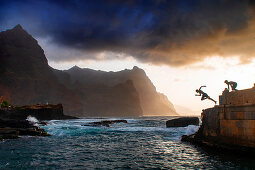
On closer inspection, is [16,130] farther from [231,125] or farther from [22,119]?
[22,119]

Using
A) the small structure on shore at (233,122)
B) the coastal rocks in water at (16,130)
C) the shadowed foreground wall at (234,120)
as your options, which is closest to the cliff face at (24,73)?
the coastal rocks in water at (16,130)

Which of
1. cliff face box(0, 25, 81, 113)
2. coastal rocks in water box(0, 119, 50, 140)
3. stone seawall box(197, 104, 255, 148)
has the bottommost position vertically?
coastal rocks in water box(0, 119, 50, 140)

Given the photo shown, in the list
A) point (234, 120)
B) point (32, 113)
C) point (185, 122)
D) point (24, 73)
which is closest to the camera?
point (234, 120)

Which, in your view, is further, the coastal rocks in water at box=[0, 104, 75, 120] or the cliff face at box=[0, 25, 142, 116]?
the cliff face at box=[0, 25, 142, 116]

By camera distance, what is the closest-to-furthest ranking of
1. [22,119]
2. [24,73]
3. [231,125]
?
[231,125]
[22,119]
[24,73]

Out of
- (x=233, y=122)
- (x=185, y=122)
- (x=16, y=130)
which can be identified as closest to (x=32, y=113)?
(x=16, y=130)

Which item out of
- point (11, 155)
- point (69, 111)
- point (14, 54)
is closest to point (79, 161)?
point (11, 155)

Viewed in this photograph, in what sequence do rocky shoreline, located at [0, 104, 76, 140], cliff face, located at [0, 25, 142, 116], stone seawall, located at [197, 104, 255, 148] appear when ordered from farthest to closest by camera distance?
1. cliff face, located at [0, 25, 142, 116]
2. rocky shoreline, located at [0, 104, 76, 140]
3. stone seawall, located at [197, 104, 255, 148]

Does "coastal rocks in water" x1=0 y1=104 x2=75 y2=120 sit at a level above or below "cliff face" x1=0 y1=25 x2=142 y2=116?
below

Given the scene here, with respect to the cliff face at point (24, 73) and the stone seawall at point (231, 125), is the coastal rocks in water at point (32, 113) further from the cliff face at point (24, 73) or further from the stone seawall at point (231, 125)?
the cliff face at point (24, 73)

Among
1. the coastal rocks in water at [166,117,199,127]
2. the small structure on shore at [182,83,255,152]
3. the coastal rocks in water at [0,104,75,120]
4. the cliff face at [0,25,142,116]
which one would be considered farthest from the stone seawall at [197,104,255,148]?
the cliff face at [0,25,142,116]

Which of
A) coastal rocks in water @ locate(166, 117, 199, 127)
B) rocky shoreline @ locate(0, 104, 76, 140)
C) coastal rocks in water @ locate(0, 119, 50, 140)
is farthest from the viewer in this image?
coastal rocks in water @ locate(166, 117, 199, 127)

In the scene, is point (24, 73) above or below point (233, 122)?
above

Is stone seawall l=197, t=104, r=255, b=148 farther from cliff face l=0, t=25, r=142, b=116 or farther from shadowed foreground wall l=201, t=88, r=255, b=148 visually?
cliff face l=0, t=25, r=142, b=116
